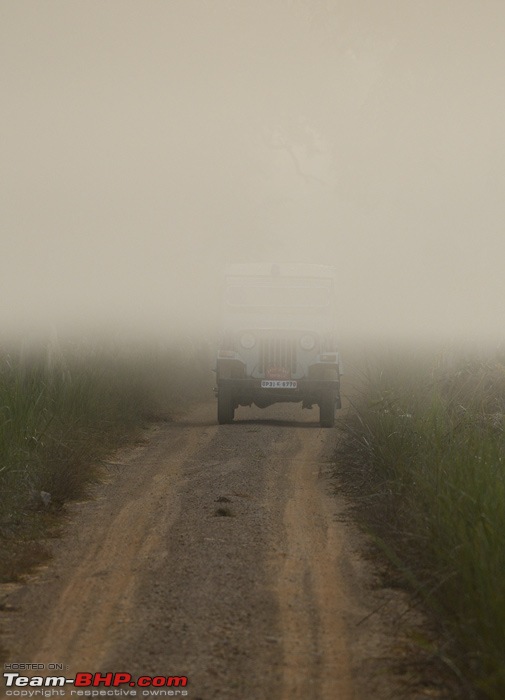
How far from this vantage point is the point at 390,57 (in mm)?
97312

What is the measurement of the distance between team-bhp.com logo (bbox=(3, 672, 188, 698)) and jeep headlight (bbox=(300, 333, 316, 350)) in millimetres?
11470

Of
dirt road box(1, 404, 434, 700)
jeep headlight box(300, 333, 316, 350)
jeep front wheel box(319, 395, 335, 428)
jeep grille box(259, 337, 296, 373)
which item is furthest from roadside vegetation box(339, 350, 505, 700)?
jeep grille box(259, 337, 296, 373)

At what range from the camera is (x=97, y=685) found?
4.79m

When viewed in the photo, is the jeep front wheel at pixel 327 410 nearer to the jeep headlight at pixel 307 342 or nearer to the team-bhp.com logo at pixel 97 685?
the jeep headlight at pixel 307 342

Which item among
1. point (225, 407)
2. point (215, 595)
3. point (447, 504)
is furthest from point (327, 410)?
point (215, 595)

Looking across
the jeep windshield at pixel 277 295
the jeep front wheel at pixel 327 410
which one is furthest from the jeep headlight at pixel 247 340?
the jeep front wheel at pixel 327 410

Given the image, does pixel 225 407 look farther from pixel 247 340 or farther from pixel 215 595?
pixel 215 595

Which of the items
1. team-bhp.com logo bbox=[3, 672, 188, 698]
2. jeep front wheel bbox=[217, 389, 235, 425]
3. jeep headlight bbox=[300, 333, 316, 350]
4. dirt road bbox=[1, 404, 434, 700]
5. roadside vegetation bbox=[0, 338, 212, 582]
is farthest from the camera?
jeep headlight bbox=[300, 333, 316, 350]

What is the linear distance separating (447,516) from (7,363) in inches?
307

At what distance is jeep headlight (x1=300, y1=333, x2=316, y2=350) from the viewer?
1616 cm

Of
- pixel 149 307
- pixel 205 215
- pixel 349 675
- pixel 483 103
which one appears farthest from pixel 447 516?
pixel 205 215

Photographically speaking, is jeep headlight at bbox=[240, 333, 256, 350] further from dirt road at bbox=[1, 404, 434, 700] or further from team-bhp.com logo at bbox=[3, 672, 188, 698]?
team-bhp.com logo at bbox=[3, 672, 188, 698]

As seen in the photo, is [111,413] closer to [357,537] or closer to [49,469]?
[49,469]

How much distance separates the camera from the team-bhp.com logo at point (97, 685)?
468 cm
